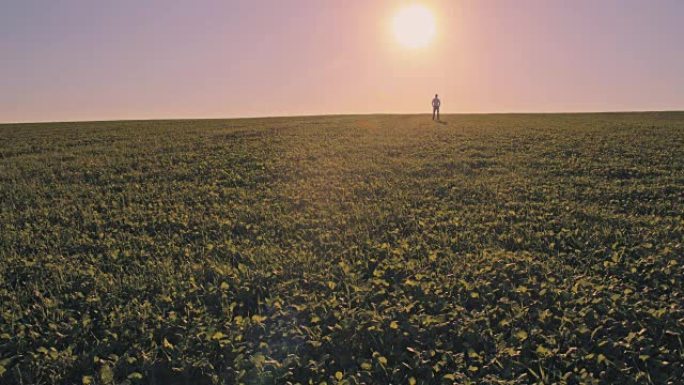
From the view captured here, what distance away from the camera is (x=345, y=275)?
23.7 ft

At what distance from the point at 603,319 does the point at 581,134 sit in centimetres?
1891

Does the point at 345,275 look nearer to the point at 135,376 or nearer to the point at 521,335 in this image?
the point at 521,335

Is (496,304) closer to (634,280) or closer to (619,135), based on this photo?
(634,280)

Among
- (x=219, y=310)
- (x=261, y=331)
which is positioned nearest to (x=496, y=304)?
(x=261, y=331)

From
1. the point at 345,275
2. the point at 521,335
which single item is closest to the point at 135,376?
the point at 345,275

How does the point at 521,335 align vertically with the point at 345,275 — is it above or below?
below

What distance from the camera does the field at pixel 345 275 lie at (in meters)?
5.21

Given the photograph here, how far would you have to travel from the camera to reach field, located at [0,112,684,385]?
5207 millimetres

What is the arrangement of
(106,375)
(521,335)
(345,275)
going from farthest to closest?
1. (345,275)
2. (521,335)
3. (106,375)

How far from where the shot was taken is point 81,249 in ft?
27.8

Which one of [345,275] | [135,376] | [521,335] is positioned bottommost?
[135,376]

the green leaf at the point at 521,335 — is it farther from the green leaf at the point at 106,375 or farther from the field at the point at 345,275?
the green leaf at the point at 106,375

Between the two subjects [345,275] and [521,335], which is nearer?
→ [521,335]

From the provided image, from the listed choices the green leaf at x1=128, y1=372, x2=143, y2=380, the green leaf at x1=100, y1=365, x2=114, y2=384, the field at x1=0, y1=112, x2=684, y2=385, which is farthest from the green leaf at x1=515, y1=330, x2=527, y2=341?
the green leaf at x1=100, y1=365, x2=114, y2=384
